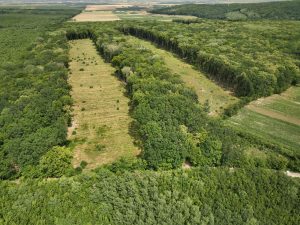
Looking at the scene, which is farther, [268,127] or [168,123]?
[268,127]

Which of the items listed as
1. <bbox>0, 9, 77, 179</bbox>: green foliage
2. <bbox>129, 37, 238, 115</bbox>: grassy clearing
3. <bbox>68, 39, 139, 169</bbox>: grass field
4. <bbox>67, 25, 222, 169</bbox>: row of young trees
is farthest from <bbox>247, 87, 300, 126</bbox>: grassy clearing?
<bbox>0, 9, 77, 179</bbox>: green foliage

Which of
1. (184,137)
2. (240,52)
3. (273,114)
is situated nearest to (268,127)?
(273,114)

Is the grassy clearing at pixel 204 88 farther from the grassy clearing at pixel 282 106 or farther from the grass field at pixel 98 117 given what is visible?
the grass field at pixel 98 117

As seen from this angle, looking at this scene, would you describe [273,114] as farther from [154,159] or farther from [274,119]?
[154,159]

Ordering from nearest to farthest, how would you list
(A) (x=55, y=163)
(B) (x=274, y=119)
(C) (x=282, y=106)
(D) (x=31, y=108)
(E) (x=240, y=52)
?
1. (A) (x=55, y=163)
2. (D) (x=31, y=108)
3. (B) (x=274, y=119)
4. (C) (x=282, y=106)
5. (E) (x=240, y=52)

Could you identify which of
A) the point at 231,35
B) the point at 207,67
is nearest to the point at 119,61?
the point at 207,67

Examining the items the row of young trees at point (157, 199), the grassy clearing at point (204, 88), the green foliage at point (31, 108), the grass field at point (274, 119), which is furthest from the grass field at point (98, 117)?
the grass field at point (274, 119)
